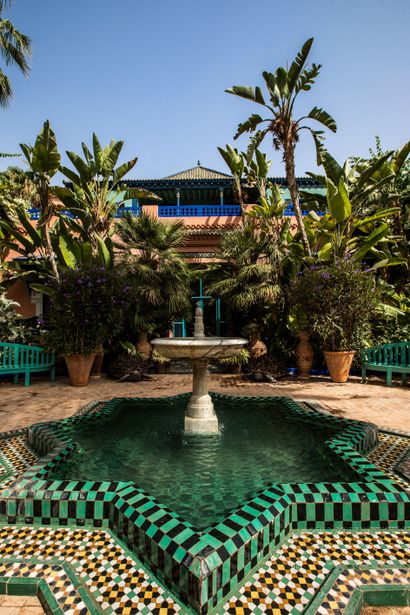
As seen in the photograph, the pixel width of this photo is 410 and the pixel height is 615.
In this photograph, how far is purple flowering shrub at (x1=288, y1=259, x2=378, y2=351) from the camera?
8.36m

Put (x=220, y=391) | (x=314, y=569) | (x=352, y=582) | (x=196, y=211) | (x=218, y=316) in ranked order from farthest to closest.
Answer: (x=196, y=211)
(x=218, y=316)
(x=220, y=391)
(x=314, y=569)
(x=352, y=582)

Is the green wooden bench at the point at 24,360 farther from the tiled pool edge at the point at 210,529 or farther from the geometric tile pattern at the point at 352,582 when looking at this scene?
the geometric tile pattern at the point at 352,582

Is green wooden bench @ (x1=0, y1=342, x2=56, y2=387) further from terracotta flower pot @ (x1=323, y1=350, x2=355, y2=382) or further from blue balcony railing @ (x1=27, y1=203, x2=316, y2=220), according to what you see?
blue balcony railing @ (x1=27, y1=203, x2=316, y2=220)

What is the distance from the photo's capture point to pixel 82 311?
830cm

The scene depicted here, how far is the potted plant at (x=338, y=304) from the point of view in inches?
329

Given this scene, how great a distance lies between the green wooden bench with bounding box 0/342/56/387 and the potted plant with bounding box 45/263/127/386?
0.49 m

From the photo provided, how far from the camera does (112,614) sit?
1712 mm

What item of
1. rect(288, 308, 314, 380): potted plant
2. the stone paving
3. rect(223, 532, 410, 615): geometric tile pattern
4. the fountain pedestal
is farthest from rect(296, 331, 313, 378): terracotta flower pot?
rect(223, 532, 410, 615): geometric tile pattern

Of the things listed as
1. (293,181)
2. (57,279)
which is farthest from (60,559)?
(293,181)

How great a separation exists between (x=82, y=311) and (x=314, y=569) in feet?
23.9

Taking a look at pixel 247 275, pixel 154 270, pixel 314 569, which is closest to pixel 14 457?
pixel 314 569

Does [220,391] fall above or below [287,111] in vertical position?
below

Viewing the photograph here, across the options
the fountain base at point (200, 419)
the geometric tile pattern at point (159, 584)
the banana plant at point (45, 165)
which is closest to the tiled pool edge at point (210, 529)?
the geometric tile pattern at point (159, 584)

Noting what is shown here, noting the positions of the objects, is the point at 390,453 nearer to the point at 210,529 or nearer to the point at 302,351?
the point at 210,529
